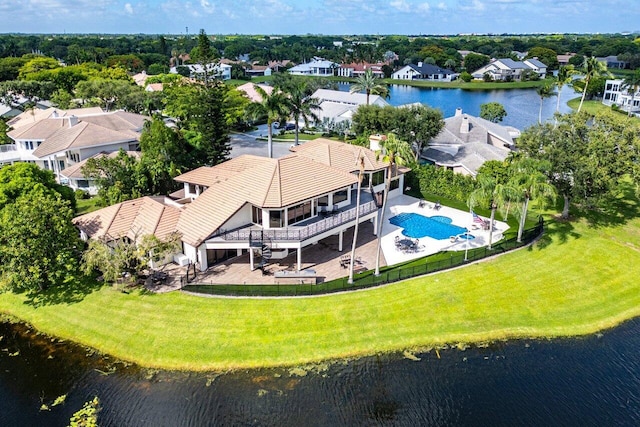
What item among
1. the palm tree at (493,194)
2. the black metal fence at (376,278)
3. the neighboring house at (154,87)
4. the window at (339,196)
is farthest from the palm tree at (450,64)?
the window at (339,196)

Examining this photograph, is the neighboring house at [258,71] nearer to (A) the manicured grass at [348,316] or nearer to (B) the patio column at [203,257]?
(B) the patio column at [203,257]

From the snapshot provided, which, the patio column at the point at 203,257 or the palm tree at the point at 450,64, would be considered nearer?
the patio column at the point at 203,257

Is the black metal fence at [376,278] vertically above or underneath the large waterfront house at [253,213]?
underneath

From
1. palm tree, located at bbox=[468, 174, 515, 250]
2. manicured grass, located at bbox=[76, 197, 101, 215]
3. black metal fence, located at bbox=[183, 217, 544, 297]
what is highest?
palm tree, located at bbox=[468, 174, 515, 250]

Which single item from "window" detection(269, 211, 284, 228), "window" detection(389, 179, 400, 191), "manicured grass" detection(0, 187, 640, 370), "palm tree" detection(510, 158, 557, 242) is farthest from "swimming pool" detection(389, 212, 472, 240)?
"window" detection(269, 211, 284, 228)

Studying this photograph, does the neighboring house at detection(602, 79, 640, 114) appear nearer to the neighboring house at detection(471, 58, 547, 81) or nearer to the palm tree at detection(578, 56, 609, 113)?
the palm tree at detection(578, 56, 609, 113)

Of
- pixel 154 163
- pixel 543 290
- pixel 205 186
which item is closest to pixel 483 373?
pixel 543 290
